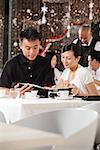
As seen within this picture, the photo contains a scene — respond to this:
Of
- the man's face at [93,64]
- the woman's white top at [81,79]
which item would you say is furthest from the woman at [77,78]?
the man's face at [93,64]

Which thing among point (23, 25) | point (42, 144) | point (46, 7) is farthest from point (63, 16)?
point (42, 144)

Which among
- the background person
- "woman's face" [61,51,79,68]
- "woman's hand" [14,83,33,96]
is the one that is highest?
"woman's face" [61,51,79,68]

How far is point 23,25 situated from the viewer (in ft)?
18.3

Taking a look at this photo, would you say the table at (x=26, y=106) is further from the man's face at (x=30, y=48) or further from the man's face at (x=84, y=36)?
the man's face at (x=84, y=36)

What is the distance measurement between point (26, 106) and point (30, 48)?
3.25 ft

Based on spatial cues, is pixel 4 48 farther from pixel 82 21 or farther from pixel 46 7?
pixel 82 21

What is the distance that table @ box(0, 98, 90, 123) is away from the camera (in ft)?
8.63

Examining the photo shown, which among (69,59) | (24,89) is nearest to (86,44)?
(69,59)

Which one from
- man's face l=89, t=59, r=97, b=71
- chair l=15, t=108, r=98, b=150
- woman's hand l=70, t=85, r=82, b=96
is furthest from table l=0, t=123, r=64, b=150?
man's face l=89, t=59, r=97, b=71

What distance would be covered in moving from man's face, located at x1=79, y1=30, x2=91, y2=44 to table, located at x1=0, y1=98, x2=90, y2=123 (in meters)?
2.80

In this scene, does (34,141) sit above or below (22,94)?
above

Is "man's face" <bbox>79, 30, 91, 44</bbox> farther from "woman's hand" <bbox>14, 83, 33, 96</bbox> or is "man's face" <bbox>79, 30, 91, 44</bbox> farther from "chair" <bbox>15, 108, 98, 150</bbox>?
"chair" <bbox>15, 108, 98, 150</bbox>

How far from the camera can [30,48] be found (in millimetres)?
3484

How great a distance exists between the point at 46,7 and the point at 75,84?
7.62 ft
